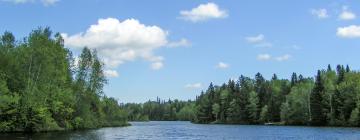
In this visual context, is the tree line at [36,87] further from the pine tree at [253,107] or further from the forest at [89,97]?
the pine tree at [253,107]

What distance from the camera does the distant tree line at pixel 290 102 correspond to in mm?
125250

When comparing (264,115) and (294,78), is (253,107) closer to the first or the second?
(264,115)

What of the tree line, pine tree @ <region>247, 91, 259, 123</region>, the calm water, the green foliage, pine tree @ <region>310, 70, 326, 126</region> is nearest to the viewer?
the calm water

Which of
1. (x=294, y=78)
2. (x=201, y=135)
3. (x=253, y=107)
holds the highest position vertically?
(x=294, y=78)

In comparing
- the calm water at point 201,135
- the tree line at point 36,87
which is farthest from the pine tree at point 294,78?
the tree line at point 36,87

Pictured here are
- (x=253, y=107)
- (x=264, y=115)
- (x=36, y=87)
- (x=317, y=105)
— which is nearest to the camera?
(x=36, y=87)

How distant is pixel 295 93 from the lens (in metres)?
147

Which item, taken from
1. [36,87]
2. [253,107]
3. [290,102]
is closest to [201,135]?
[36,87]

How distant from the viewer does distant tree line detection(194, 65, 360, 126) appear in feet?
411

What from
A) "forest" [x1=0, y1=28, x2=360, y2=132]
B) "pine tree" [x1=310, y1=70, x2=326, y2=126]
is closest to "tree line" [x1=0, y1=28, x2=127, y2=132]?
"forest" [x1=0, y1=28, x2=360, y2=132]

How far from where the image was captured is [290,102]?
5846 inches

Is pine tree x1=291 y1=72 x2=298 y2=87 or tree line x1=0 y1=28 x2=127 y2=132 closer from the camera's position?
tree line x1=0 y1=28 x2=127 y2=132

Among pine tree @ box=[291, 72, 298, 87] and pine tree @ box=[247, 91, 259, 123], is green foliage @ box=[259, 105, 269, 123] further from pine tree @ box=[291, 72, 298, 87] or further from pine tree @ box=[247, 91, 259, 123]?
pine tree @ box=[291, 72, 298, 87]

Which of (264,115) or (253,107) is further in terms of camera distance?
(253,107)
